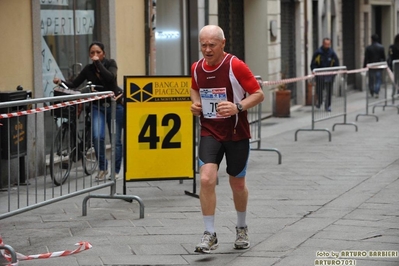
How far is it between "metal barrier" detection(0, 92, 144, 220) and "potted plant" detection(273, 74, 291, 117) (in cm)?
1258

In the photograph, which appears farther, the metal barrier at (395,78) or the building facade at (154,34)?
Result: the metal barrier at (395,78)

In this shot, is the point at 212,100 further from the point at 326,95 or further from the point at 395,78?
the point at 395,78

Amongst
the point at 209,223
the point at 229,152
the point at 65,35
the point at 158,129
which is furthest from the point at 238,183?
the point at 65,35

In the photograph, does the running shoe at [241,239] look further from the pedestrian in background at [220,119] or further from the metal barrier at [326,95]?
the metal barrier at [326,95]

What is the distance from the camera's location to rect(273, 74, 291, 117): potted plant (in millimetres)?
21906

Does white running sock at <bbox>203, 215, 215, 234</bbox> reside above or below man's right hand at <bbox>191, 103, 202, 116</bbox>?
below

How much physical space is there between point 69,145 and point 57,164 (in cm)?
27

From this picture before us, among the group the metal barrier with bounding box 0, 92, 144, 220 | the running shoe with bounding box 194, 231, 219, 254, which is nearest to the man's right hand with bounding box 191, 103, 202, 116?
the running shoe with bounding box 194, 231, 219, 254

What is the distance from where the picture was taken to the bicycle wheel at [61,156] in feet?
28.7

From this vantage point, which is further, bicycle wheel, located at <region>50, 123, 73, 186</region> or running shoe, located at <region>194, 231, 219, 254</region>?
bicycle wheel, located at <region>50, 123, 73, 186</region>

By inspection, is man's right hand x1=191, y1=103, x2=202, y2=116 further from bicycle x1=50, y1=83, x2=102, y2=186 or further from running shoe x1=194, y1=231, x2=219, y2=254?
bicycle x1=50, y1=83, x2=102, y2=186

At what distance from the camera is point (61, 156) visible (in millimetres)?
9133

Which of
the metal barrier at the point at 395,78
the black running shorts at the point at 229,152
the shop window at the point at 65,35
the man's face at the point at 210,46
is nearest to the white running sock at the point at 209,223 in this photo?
the black running shorts at the point at 229,152

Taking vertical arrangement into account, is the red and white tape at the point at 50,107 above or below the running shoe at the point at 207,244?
above
